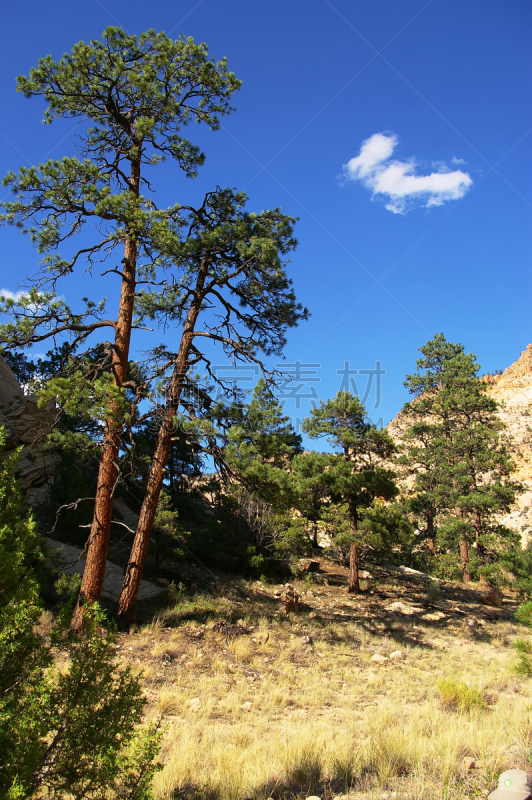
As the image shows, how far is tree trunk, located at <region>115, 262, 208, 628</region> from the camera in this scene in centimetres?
942

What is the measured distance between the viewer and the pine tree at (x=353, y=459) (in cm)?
1703

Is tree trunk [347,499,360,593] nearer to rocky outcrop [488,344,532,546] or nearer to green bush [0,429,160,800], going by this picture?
rocky outcrop [488,344,532,546]

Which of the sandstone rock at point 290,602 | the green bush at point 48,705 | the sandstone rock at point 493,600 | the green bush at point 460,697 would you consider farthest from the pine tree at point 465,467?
the green bush at point 48,705

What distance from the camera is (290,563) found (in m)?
18.8

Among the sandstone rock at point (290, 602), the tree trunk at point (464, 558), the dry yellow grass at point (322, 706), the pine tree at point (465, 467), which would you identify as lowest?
the dry yellow grass at point (322, 706)

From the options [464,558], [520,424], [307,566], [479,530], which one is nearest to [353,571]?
[307,566]

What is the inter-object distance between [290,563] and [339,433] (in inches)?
230

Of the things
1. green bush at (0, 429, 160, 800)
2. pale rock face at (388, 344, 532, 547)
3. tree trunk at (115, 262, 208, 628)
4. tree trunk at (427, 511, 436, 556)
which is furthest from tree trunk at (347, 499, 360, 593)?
green bush at (0, 429, 160, 800)

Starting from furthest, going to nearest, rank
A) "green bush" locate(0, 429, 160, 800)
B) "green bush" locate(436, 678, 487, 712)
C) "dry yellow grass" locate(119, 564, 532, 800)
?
"green bush" locate(436, 678, 487, 712) → "dry yellow grass" locate(119, 564, 532, 800) → "green bush" locate(0, 429, 160, 800)

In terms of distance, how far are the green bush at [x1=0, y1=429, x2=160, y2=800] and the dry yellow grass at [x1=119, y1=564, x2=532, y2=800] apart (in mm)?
1182

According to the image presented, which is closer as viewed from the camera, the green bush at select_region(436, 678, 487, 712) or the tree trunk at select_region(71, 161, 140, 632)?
the green bush at select_region(436, 678, 487, 712)

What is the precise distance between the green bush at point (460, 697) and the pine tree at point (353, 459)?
967 cm

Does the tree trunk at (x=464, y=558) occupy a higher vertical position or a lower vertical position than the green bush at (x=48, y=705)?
higher

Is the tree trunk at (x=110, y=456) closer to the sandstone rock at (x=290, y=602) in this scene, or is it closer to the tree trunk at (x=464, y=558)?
the sandstone rock at (x=290, y=602)
